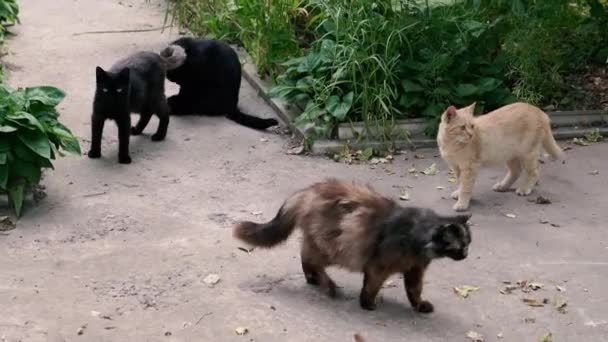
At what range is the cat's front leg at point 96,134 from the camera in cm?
753

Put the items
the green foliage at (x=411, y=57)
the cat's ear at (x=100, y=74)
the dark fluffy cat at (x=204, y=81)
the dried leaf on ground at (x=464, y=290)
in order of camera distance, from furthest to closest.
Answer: the dark fluffy cat at (x=204, y=81) < the green foliage at (x=411, y=57) < the cat's ear at (x=100, y=74) < the dried leaf on ground at (x=464, y=290)

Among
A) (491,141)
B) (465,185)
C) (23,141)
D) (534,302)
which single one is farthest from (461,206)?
(23,141)

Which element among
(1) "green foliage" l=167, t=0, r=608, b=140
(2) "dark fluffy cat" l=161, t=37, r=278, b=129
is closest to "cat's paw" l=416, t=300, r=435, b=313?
(1) "green foliage" l=167, t=0, r=608, b=140

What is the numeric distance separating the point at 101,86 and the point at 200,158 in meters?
1.10

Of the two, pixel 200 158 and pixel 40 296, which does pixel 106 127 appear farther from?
pixel 40 296

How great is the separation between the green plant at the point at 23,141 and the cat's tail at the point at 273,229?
1.89 m

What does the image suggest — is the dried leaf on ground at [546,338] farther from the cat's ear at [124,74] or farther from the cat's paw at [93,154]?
the cat's paw at [93,154]

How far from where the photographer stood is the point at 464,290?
18.2ft

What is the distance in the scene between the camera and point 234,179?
746cm

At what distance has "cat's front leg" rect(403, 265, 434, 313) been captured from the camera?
5.15 meters

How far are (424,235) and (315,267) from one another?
85 cm

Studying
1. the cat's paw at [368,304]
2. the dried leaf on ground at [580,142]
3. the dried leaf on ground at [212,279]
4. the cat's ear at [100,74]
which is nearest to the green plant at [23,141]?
the cat's ear at [100,74]

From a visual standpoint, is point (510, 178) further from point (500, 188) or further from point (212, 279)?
point (212, 279)

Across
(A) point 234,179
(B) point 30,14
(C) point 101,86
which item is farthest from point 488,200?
(B) point 30,14
